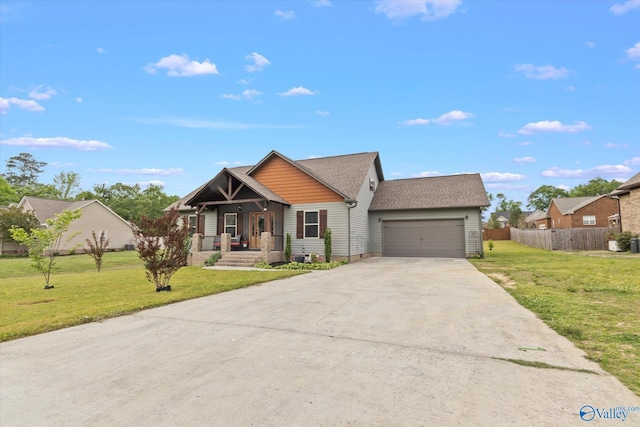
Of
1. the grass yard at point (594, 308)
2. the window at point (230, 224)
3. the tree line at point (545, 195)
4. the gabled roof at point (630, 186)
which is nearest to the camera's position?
the grass yard at point (594, 308)

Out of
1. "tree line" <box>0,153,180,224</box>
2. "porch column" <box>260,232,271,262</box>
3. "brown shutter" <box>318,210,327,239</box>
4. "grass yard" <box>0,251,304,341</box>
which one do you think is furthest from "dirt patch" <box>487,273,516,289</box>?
"tree line" <box>0,153,180,224</box>

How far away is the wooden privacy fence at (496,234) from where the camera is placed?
41203mm

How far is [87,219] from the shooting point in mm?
30906

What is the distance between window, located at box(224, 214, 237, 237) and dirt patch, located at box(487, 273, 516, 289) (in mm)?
14027

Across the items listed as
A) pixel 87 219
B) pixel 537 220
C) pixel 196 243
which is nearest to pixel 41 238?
pixel 196 243

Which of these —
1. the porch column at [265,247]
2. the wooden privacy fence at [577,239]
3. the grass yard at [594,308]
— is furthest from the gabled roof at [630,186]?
the porch column at [265,247]

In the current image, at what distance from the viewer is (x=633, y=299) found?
6418 mm

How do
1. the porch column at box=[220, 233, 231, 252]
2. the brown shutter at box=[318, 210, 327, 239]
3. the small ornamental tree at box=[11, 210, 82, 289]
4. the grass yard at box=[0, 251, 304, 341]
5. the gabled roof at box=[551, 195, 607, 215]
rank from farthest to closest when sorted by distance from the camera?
the gabled roof at box=[551, 195, 607, 215]
the brown shutter at box=[318, 210, 327, 239]
the porch column at box=[220, 233, 231, 252]
the small ornamental tree at box=[11, 210, 82, 289]
the grass yard at box=[0, 251, 304, 341]

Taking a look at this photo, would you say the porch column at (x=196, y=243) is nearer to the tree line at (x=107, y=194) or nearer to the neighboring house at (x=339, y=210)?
the neighboring house at (x=339, y=210)

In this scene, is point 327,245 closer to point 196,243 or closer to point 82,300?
point 196,243

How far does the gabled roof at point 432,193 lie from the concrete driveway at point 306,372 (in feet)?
44.3

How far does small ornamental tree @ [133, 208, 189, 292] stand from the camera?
8.75 m

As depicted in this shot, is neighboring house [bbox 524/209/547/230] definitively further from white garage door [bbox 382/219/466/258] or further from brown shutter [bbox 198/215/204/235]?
brown shutter [bbox 198/215/204/235]

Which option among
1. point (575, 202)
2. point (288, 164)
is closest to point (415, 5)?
point (288, 164)
